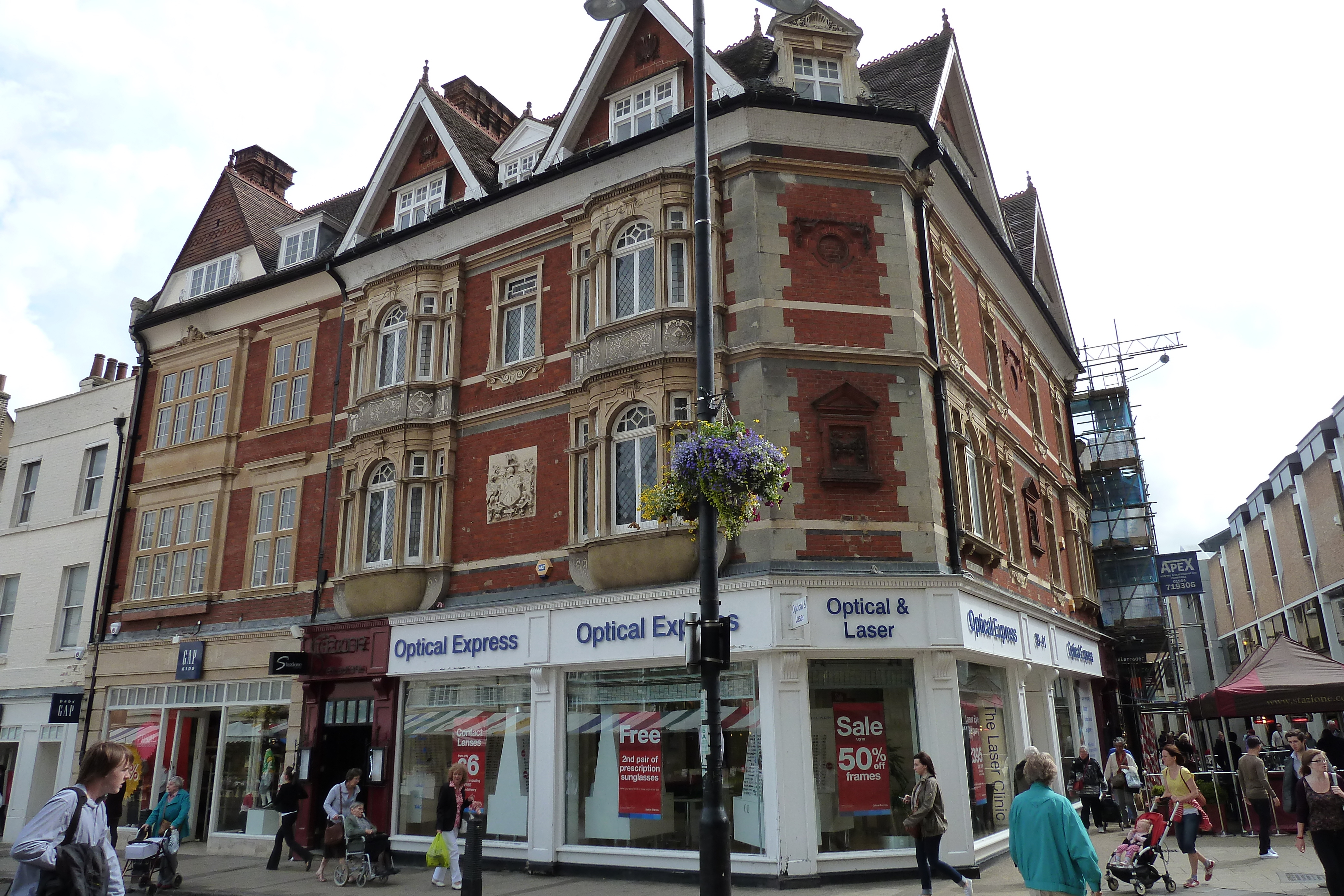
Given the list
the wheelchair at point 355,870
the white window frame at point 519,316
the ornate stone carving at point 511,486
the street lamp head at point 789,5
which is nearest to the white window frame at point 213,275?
the white window frame at point 519,316

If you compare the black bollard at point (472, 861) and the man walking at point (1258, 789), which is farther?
the man walking at point (1258, 789)

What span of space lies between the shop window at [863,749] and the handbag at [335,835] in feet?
24.9

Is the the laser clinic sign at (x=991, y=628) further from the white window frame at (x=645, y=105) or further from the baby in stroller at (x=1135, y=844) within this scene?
the white window frame at (x=645, y=105)

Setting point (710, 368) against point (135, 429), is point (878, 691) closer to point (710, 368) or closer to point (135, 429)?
point (710, 368)

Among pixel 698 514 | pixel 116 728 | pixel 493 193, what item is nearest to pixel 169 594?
pixel 116 728

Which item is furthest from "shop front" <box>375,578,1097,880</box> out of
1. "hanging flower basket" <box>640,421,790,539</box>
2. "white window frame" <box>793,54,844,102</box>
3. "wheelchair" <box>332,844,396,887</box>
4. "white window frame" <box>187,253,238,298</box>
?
"white window frame" <box>187,253,238,298</box>

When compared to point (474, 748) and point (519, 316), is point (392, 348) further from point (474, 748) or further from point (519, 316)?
point (474, 748)

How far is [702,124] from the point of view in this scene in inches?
425

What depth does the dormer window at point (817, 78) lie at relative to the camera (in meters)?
16.5

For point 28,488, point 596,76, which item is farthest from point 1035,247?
point 28,488

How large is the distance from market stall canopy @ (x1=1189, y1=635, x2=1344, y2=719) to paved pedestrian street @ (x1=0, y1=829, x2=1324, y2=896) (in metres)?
2.22

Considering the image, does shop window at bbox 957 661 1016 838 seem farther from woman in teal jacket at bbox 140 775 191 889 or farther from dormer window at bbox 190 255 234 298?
dormer window at bbox 190 255 234 298

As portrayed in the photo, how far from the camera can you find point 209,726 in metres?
20.4

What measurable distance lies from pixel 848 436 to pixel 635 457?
3.42 metres
